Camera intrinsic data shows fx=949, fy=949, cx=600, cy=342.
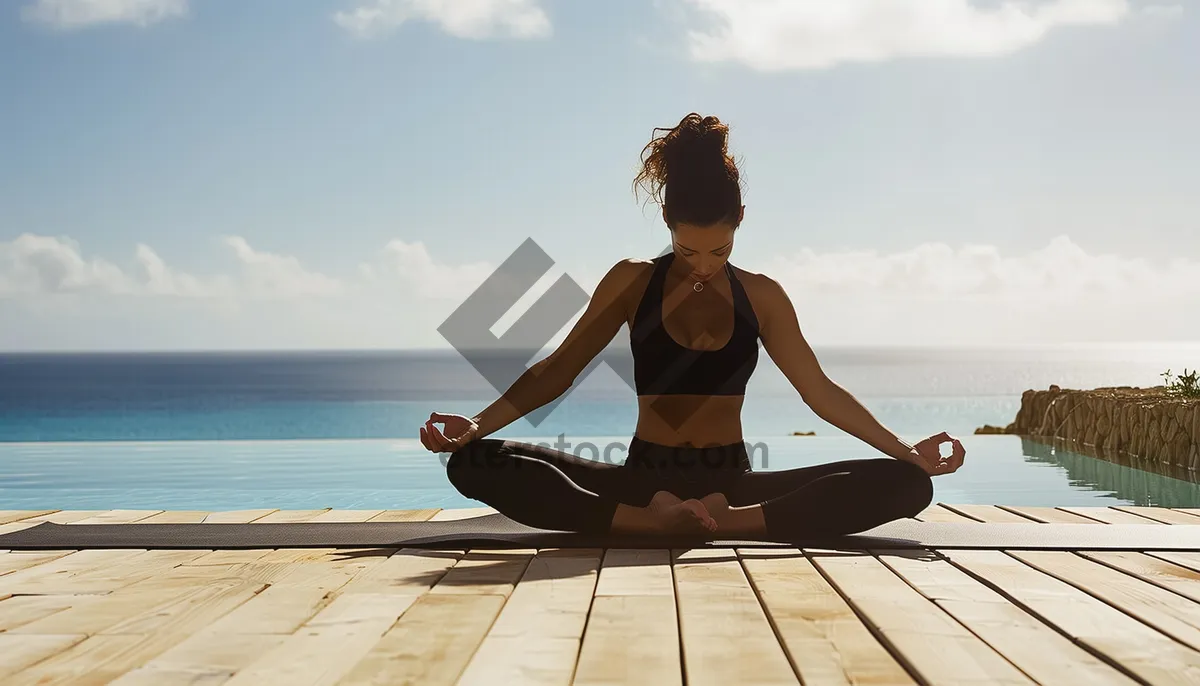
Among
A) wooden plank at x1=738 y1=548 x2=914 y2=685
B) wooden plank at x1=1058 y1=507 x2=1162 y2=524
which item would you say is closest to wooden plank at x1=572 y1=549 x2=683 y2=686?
wooden plank at x1=738 y1=548 x2=914 y2=685

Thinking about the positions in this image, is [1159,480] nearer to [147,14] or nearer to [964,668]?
[964,668]

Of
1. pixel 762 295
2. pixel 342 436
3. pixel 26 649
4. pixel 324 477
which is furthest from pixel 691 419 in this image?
pixel 342 436

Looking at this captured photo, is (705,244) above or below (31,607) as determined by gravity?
above

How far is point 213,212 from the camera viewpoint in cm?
3362

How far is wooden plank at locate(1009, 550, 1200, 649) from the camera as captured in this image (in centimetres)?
158

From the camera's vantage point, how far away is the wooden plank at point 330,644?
50.9 inches

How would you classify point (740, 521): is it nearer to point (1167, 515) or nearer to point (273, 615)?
point (273, 615)

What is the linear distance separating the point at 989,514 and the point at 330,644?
237 centimetres

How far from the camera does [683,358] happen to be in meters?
2.64

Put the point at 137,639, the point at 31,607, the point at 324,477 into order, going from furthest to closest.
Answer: the point at 324,477
the point at 31,607
the point at 137,639

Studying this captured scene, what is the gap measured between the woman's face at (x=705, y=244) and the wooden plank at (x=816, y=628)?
0.81 m

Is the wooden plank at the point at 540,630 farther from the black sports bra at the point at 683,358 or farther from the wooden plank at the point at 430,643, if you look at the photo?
the black sports bra at the point at 683,358

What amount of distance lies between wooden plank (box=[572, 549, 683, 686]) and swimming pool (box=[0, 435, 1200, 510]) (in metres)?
3.75

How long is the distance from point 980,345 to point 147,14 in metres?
156
